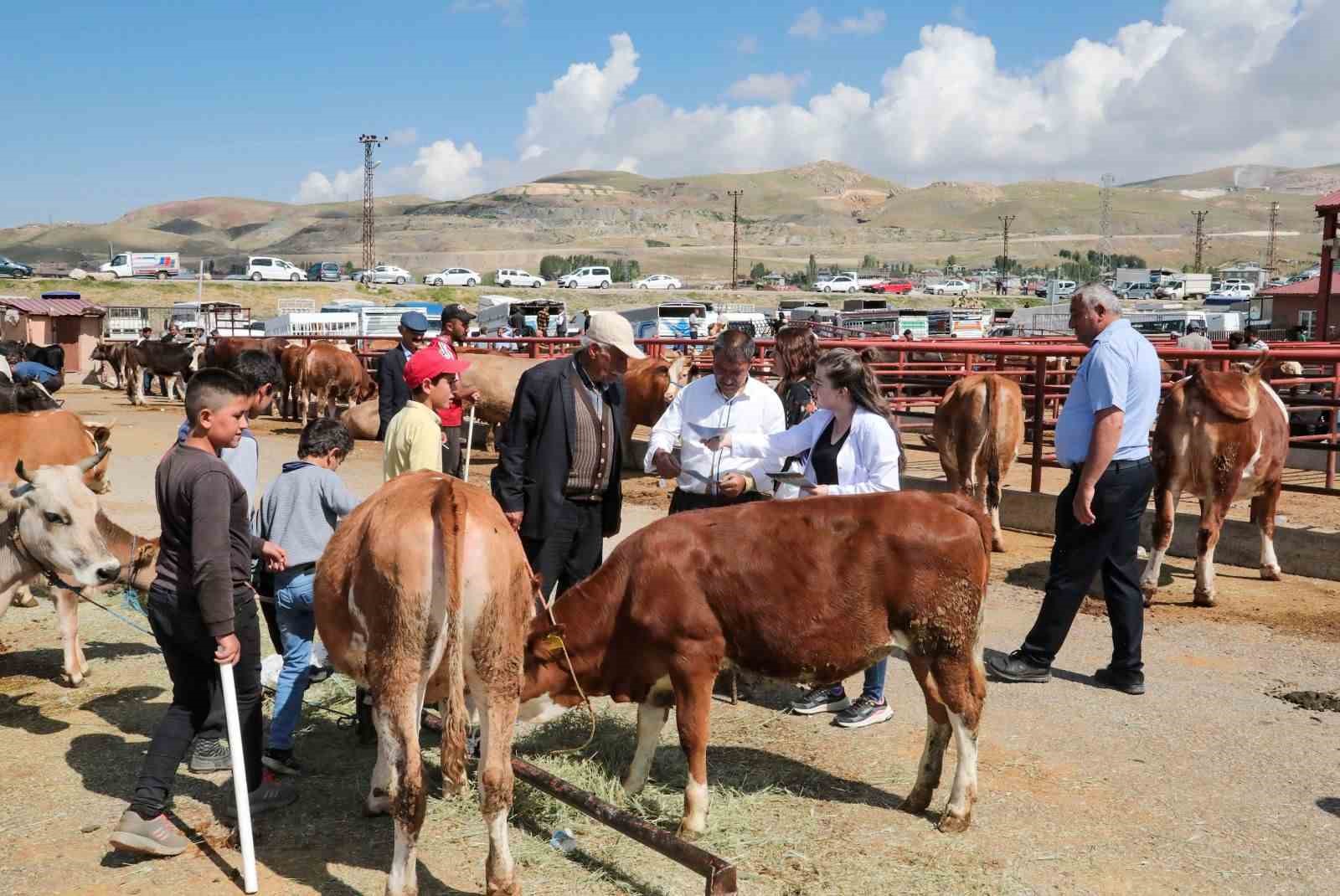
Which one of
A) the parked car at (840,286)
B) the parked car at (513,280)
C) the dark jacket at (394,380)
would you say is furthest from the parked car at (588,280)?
the dark jacket at (394,380)

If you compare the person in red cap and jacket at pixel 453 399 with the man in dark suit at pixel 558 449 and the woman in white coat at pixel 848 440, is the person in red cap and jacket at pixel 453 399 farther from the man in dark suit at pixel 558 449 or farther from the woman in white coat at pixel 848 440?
the woman in white coat at pixel 848 440

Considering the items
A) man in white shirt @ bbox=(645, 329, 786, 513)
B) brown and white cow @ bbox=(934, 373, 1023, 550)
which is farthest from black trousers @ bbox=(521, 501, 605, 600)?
brown and white cow @ bbox=(934, 373, 1023, 550)

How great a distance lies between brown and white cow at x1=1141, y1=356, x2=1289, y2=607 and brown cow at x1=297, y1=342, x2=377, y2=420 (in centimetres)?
1588

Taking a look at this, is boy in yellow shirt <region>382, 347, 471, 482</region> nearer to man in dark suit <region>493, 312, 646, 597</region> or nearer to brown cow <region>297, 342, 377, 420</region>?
man in dark suit <region>493, 312, 646, 597</region>

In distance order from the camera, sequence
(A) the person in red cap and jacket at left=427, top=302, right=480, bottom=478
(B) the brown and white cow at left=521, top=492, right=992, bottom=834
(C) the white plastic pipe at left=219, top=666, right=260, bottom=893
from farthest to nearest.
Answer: (A) the person in red cap and jacket at left=427, top=302, right=480, bottom=478
(B) the brown and white cow at left=521, top=492, right=992, bottom=834
(C) the white plastic pipe at left=219, top=666, right=260, bottom=893

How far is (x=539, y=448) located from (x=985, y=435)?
551 centimetres

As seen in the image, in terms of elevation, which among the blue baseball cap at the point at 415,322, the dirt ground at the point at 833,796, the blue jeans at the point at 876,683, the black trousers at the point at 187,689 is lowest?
the dirt ground at the point at 833,796

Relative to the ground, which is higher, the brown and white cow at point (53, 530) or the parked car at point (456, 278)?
the parked car at point (456, 278)

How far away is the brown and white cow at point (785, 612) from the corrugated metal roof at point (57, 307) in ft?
115

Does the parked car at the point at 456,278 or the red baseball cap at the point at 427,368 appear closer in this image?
the red baseball cap at the point at 427,368

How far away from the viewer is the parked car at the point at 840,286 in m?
86.8

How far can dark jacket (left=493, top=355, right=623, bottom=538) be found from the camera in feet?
17.4

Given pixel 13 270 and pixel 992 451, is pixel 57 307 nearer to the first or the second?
pixel 992 451

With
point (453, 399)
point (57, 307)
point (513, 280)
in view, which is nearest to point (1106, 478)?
point (453, 399)
